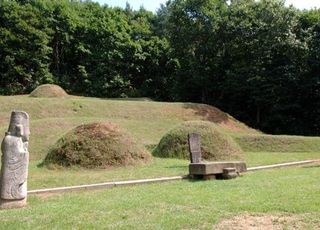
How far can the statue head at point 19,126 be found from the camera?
353 inches

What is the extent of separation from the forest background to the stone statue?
26756 millimetres

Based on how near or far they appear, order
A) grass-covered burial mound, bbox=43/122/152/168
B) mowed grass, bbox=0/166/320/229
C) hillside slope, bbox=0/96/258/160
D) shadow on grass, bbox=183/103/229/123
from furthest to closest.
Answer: shadow on grass, bbox=183/103/229/123, hillside slope, bbox=0/96/258/160, grass-covered burial mound, bbox=43/122/152/168, mowed grass, bbox=0/166/320/229

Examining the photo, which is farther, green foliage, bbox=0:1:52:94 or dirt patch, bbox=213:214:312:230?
green foliage, bbox=0:1:52:94

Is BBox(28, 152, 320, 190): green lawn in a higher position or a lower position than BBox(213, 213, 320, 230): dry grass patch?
higher

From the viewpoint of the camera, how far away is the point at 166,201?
27.3 feet

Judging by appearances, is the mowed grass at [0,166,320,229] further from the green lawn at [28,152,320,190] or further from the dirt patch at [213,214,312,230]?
the green lawn at [28,152,320,190]

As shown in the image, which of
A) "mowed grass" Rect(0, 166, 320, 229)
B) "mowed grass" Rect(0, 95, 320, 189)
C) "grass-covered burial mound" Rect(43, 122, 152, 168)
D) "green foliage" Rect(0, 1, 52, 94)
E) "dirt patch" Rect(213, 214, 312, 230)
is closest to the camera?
"dirt patch" Rect(213, 214, 312, 230)

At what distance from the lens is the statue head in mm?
8977

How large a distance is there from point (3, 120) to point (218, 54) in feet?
64.3

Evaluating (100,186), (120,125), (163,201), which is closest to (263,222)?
(163,201)

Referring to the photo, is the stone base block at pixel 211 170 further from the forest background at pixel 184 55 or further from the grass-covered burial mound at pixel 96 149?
the forest background at pixel 184 55

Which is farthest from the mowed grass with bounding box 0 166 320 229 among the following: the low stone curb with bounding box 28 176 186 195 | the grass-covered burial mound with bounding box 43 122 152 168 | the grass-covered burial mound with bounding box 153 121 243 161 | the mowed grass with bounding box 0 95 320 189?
the grass-covered burial mound with bounding box 153 121 243 161

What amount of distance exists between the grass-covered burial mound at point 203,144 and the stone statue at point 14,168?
9.52 m

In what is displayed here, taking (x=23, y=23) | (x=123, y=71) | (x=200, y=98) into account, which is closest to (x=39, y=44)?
(x=23, y=23)
